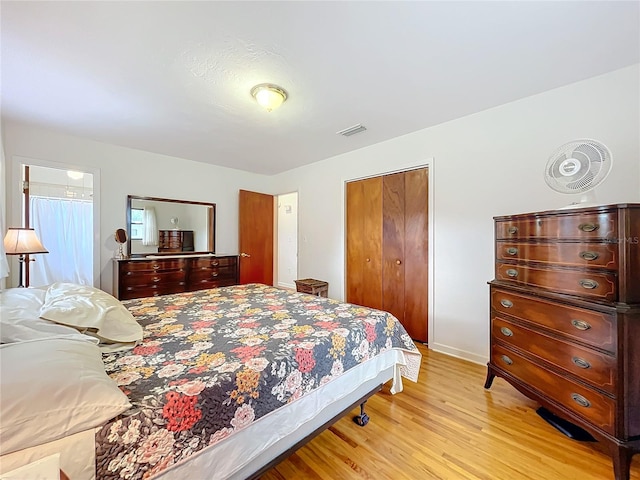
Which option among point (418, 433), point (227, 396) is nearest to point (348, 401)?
point (418, 433)

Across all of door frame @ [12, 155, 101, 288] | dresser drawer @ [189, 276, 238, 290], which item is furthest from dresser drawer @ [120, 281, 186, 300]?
door frame @ [12, 155, 101, 288]

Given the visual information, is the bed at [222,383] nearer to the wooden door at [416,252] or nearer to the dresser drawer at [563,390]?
the dresser drawer at [563,390]

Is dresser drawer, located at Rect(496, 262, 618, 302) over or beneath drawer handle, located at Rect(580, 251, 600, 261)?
beneath

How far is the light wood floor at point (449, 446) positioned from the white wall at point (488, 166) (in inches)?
34.7

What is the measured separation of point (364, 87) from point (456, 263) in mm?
1952

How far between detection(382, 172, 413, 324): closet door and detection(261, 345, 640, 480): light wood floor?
1.41m

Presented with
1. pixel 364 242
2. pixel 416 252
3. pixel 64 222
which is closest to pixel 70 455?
pixel 416 252

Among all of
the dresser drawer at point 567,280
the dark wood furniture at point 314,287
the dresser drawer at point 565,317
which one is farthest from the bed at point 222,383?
the dark wood furniture at point 314,287

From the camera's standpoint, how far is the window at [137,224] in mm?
3742

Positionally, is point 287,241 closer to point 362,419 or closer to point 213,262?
point 213,262

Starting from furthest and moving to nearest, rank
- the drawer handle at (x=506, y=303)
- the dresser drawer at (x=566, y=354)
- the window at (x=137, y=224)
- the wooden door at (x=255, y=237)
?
the wooden door at (x=255, y=237)
the window at (x=137, y=224)
the drawer handle at (x=506, y=303)
the dresser drawer at (x=566, y=354)

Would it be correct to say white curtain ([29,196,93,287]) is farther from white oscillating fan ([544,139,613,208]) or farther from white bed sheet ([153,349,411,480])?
white oscillating fan ([544,139,613,208])

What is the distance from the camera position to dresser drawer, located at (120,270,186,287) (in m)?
3.40

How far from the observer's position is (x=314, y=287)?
12.8 ft
